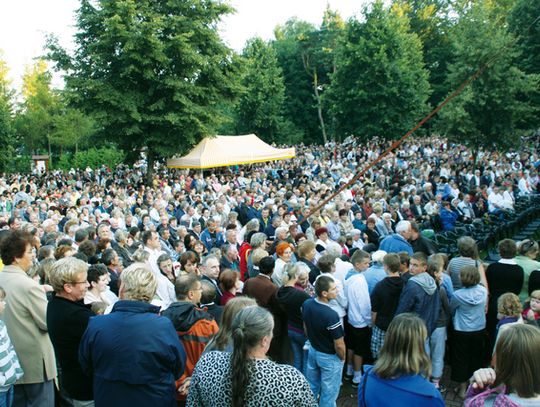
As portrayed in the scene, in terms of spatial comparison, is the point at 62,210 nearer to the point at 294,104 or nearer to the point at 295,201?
the point at 295,201

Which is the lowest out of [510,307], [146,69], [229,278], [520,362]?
[510,307]

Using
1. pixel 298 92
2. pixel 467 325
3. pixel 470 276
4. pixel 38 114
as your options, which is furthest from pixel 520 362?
pixel 298 92

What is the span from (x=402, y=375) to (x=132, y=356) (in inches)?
57.7

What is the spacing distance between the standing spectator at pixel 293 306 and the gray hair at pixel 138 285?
6.09 ft

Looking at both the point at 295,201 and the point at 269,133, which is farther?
the point at 269,133

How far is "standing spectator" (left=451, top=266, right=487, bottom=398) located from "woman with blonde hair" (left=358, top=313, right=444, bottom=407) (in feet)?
8.91

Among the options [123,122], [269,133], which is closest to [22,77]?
[269,133]

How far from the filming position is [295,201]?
42.4 feet

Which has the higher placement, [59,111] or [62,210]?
[59,111]

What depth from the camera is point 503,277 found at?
17.6ft

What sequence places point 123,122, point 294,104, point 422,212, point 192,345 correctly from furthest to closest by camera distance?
1. point 294,104
2. point 123,122
3. point 422,212
4. point 192,345

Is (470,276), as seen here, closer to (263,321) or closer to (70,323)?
(263,321)

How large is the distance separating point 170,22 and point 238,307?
22703 mm

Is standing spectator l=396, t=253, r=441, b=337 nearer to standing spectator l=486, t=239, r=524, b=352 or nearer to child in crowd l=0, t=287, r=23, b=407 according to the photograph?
standing spectator l=486, t=239, r=524, b=352
